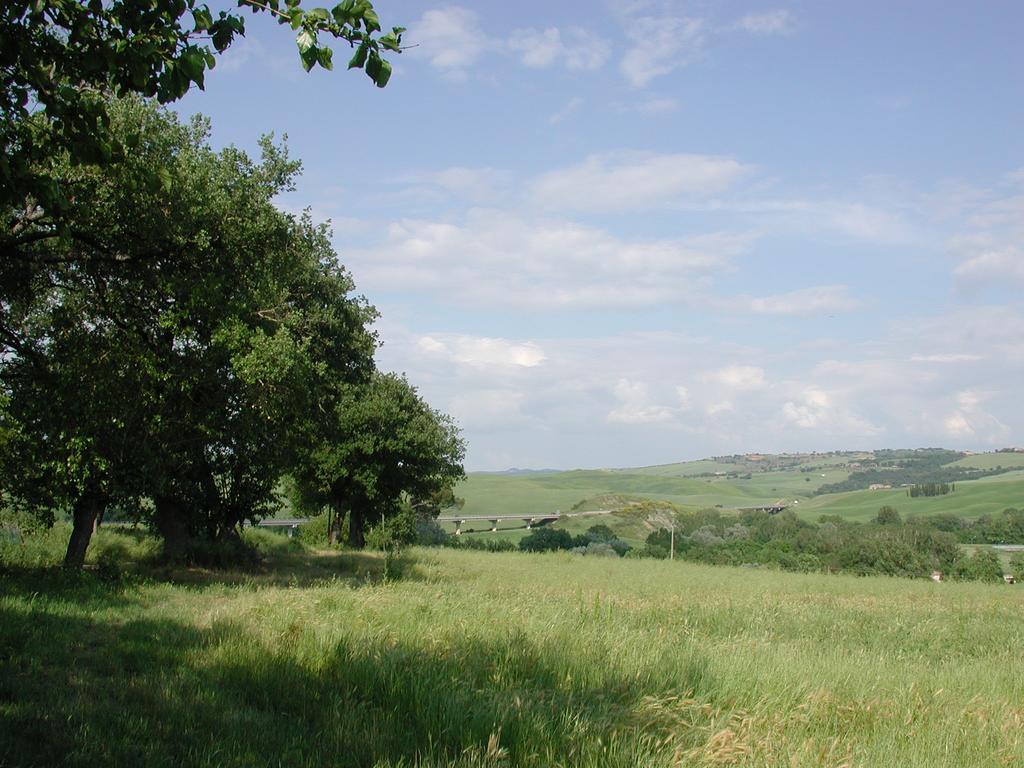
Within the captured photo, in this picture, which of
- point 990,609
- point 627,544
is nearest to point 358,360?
point 990,609

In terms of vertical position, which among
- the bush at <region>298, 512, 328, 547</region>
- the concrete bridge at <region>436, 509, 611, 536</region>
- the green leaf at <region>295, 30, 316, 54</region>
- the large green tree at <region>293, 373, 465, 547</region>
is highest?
the green leaf at <region>295, 30, 316, 54</region>

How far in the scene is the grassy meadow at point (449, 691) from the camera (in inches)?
205

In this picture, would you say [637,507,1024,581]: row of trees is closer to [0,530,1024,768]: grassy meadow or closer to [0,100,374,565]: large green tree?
[0,530,1024,768]: grassy meadow

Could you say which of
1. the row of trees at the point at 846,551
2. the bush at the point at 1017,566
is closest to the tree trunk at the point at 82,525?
the row of trees at the point at 846,551

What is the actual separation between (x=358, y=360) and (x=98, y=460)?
15482 millimetres

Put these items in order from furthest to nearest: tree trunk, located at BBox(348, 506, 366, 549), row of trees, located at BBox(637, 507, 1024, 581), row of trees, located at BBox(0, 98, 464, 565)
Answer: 1. row of trees, located at BBox(637, 507, 1024, 581)
2. tree trunk, located at BBox(348, 506, 366, 549)
3. row of trees, located at BBox(0, 98, 464, 565)

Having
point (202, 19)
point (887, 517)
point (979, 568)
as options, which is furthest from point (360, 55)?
point (887, 517)

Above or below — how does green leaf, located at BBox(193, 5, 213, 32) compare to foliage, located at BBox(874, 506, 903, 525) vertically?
above

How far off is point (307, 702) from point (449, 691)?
1.25 metres

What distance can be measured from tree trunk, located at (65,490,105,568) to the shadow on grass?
901 centimetres

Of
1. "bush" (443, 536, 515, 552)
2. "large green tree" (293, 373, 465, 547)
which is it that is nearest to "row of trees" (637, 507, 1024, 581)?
"bush" (443, 536, 515, 552)

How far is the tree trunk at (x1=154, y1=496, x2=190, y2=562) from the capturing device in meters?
21.4

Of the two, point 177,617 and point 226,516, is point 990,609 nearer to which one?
point 177,617

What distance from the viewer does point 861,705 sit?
670cm
